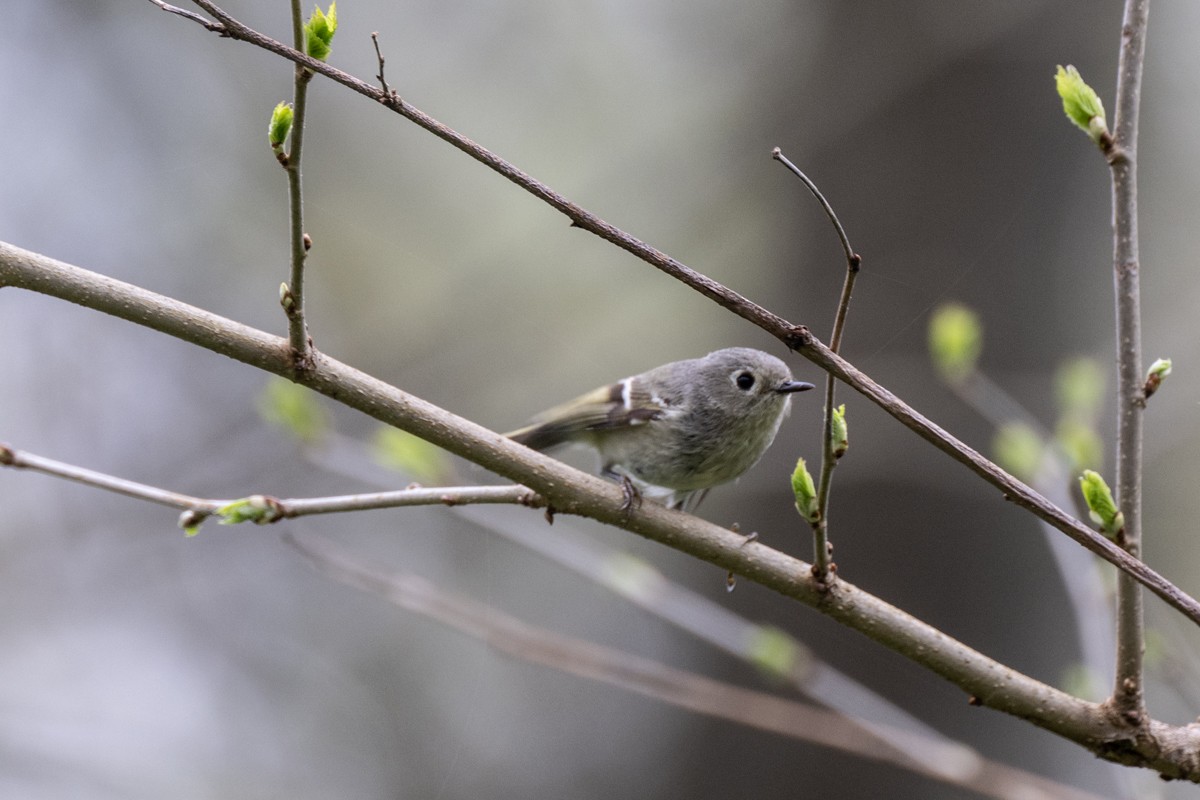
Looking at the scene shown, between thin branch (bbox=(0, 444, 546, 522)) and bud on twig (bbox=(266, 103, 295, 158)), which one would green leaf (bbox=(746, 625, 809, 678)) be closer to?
→ thin branch (bbox=(0, 444, 546, 522))

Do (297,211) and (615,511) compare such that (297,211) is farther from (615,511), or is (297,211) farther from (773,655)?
(773,655)

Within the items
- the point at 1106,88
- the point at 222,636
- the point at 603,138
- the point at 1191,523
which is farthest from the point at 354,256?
the point at 1191,523

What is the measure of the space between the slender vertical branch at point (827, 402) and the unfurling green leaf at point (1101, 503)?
42 cm

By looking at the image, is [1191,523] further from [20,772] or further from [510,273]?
[20,772]

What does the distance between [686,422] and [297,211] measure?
1.77 m

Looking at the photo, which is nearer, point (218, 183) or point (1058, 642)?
point (1058, 642)

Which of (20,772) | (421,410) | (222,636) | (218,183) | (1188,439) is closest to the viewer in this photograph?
(421,410)

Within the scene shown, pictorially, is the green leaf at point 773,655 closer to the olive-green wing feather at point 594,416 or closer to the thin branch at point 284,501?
the olive-green wing feather at point 594,416

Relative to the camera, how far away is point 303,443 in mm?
3096

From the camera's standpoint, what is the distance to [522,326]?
5879mm

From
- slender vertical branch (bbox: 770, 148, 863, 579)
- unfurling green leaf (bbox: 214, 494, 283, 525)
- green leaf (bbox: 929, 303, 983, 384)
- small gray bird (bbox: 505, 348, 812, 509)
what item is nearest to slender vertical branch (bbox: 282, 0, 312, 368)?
unfurling green leaf (bbox: 214, 494, 283, 525)

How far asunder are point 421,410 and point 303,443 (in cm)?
135

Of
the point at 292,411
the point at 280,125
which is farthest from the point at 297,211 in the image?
the point at 292,411

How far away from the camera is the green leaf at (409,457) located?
3137 mm
